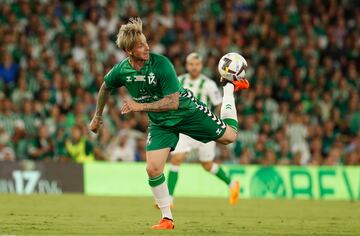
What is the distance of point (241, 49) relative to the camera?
2442cm

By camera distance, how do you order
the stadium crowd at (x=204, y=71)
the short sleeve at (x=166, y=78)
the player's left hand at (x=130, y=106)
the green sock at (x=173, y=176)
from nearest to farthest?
1. the player's left hand at (x=130, y=106)
2. the short sleeve at (x=166, y=78)
3. the green sock at (x=173, y=176)
4. the stadium crowd at (x=204, y=71)

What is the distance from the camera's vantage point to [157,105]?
35.1 feet

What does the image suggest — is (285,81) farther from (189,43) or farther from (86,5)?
(86,5)

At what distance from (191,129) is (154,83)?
93 centimetres

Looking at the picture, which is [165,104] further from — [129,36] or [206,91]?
[206,91]

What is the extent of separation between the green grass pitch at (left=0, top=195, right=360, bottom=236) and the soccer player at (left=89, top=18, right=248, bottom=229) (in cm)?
79

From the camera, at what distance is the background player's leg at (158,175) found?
36.1 feet

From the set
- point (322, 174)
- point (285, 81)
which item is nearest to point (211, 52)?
point (285, 81)

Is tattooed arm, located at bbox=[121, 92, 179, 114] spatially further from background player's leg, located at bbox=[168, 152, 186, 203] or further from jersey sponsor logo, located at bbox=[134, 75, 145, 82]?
background player's leg, located at bbox=[168, 152, 186, 203]

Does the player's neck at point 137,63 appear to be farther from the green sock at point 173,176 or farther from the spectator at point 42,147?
the spectator at point 42,147

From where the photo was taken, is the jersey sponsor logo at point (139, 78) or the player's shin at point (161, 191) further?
the player's shin at point (161, 191)

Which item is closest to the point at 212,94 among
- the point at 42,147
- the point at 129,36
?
the point at 42,147

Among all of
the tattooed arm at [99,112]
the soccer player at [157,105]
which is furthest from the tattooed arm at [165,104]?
the tattooed arm at [99,112]

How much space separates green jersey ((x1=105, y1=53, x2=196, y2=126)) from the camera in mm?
10703
